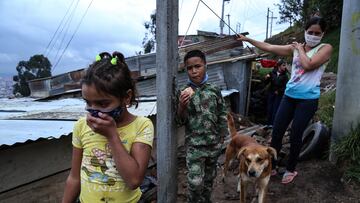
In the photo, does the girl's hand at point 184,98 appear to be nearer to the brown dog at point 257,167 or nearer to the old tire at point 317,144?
the brown dog at point 257,167

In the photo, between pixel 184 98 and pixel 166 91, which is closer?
pixel 166 91

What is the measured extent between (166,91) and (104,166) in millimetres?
1021

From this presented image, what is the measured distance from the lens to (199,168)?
312 centimetres

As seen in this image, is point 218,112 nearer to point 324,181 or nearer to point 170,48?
point 170,48

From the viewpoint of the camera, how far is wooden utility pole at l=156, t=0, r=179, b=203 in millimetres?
2494

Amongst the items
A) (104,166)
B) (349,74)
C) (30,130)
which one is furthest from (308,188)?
(30,130)

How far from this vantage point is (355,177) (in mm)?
3973

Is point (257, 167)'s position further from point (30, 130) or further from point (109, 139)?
point (30, 130)

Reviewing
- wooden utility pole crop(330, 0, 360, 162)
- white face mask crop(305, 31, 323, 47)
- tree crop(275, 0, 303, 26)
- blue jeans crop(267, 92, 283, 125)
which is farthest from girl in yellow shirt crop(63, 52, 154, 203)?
tree crop(275, 0, 303, 26)

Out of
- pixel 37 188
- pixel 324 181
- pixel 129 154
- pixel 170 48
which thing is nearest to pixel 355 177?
pixel 324 181

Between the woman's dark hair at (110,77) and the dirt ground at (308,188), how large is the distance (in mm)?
2999

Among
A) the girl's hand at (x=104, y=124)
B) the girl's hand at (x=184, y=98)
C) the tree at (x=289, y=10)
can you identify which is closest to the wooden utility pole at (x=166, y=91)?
the girl's hand at (x=184, y=98)

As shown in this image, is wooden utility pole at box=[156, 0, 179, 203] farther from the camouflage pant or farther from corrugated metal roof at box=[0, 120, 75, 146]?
corrugated metal roof at box=[0, 120, 75, 146]

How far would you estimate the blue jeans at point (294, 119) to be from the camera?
3879mm
